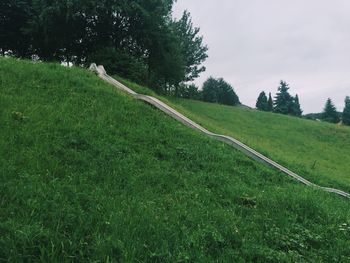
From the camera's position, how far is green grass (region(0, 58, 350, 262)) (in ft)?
15.9

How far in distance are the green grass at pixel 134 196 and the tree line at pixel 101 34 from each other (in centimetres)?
1420

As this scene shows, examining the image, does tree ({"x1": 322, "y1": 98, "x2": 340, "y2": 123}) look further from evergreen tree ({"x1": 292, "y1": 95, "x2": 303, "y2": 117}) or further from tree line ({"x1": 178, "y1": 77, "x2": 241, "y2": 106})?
tree line ({"x1": 178, "y1": 77, "x2": 241, "y2": 106})

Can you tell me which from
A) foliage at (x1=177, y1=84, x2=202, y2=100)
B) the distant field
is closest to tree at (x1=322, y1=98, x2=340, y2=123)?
foliage at (x1=177, y1=84, x2=202, y2=100)

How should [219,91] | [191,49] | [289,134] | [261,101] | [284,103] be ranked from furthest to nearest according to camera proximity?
1. [261,101]
2. [219,91]
3. [284,103]
4. [191,49]
5. [289,134]

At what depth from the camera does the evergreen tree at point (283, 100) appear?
68.5 meters

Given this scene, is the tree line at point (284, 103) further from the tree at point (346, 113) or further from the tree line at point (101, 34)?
the tree line at point (101, 34)

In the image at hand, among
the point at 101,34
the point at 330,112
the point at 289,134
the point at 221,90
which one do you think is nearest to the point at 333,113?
the point at 330,112

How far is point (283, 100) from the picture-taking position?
69.8 meters

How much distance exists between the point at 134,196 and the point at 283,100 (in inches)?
2620

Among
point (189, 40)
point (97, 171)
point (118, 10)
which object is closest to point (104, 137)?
point (97, 171)

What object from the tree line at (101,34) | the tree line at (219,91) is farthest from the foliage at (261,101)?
the tree line at (101,34)

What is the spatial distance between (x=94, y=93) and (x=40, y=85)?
1.35 metres

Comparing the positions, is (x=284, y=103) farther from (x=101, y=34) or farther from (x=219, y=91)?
(x=101, y=34)

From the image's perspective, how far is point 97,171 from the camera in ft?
22.1
